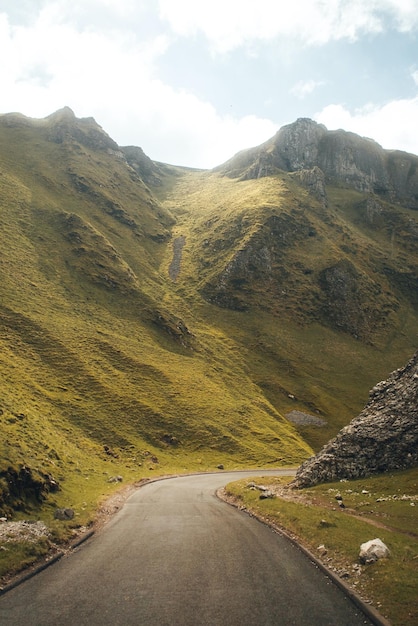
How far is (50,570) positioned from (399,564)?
14193 millimetres

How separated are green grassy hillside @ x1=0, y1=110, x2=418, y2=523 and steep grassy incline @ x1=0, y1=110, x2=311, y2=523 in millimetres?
382

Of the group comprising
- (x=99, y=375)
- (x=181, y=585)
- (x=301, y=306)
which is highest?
(x=301, y=306)

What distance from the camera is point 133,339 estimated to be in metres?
105

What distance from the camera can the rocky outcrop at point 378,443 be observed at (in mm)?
34156

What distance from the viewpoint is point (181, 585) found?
14.7 meters

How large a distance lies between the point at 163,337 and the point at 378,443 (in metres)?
83.8

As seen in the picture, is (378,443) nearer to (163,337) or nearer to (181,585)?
(181,585)

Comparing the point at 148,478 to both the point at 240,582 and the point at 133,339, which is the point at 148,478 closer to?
the point at 240,582

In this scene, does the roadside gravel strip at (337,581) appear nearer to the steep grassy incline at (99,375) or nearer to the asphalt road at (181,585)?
the asphalt road at (181,585)

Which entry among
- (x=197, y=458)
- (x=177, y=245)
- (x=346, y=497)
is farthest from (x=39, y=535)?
(x=177, y=245)

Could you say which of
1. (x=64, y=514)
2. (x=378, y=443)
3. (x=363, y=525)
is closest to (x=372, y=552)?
(x=363, y=525)

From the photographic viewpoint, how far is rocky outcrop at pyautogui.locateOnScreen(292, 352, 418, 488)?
112 ft

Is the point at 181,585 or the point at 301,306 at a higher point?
the point at 301,306

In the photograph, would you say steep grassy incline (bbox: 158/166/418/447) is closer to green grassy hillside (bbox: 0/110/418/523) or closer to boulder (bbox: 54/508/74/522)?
green grassy hillside (bbox: 0/110/418/523)
